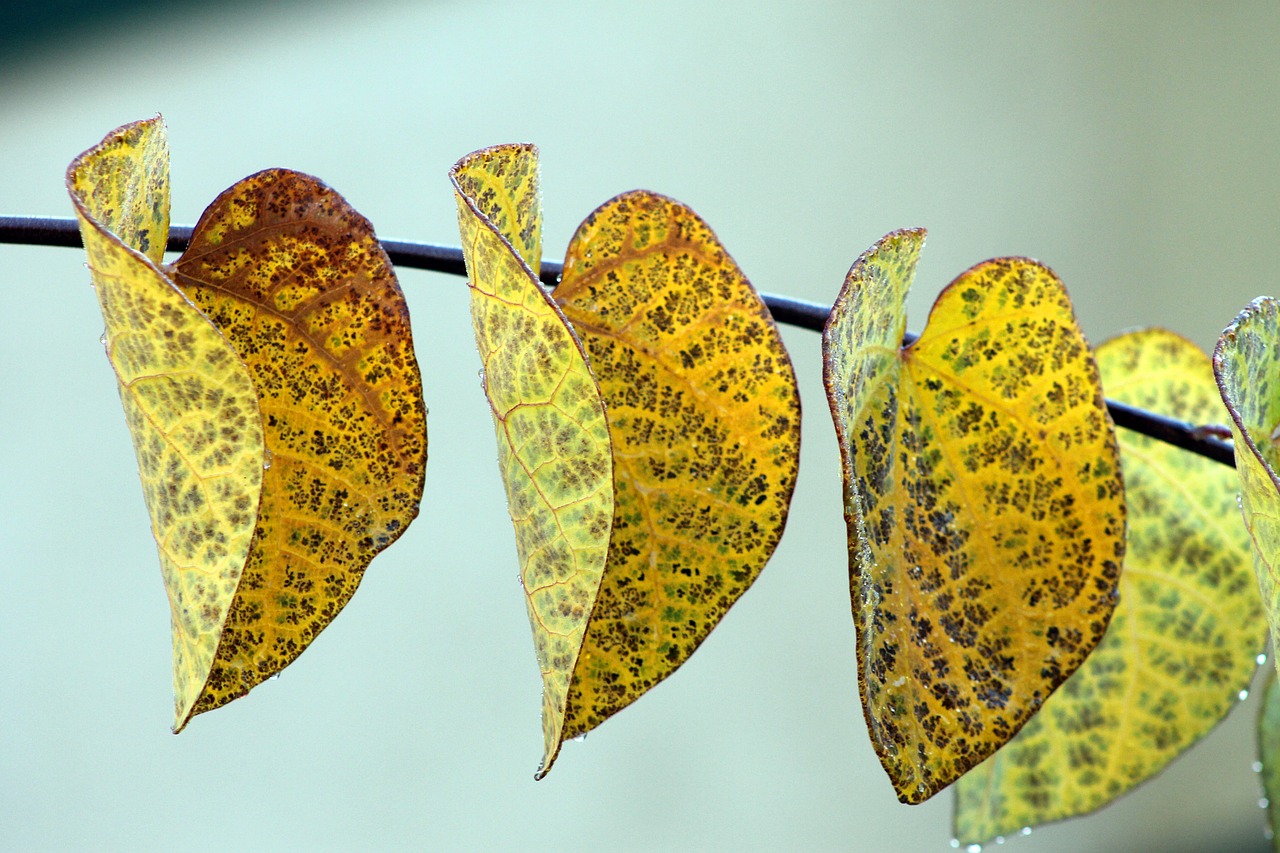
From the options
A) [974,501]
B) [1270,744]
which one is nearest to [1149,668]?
[1270,744]

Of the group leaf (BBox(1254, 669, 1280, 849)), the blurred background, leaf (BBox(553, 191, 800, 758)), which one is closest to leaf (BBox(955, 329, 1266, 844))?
leaf (BBox(1254, 669, 1280, 849))

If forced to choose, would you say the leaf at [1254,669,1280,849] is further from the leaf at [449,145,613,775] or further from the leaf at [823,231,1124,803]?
the leaf at [449,145,613,775]

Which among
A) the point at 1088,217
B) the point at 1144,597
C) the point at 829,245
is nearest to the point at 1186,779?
the point at 1088,217

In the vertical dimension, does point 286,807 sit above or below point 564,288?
below

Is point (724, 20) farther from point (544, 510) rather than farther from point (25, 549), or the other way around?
point (544, 510)

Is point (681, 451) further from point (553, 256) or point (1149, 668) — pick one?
point (553, 256)

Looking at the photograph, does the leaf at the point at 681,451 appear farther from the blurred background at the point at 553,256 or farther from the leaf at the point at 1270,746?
the blurred background at the point at 553,256
